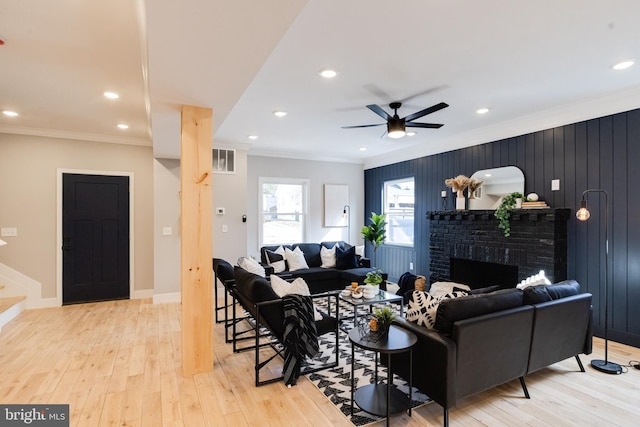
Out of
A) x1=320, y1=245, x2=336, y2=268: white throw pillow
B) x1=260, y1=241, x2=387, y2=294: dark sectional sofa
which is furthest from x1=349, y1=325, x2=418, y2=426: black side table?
x1=320, y1=245, x2=336, y2=268: white throw pillow

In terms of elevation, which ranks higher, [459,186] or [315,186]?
[315,186]

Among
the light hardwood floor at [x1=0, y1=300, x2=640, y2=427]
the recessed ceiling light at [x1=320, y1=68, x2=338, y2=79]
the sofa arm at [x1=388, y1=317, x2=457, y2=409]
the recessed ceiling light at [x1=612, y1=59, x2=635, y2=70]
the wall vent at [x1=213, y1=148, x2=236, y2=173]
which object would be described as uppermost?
the recessed ceiling light at [x1=612, y1=59, x2=635, y2=70]

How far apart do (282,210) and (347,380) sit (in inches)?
177

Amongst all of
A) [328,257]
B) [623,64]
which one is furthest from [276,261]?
[623,64]

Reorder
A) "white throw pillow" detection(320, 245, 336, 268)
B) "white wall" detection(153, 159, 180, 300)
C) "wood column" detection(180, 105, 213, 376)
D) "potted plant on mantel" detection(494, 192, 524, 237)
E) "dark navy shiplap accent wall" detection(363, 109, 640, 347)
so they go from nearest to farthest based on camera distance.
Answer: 1. "wood column" detection(180, 105, 213, 376)
2. "dark navy shiplap accent wall" detection(363, 109, 640, 347)
3. "potted plant on mantel" detection(494, 192, 524, 237)
4. "white wall" detection(153, 159, 180, 300)
5. "white throw pillow" detection(320, 245, 336, 268)

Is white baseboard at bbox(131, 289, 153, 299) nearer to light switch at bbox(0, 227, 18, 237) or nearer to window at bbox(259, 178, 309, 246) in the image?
light switch at bbox(0, 227, 18, 237)

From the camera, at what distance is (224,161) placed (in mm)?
5891

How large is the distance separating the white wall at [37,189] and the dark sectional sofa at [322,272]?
10.3 feet

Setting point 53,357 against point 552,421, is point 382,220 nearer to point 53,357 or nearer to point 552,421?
point 552,421

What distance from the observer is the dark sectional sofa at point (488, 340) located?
2.17 metres

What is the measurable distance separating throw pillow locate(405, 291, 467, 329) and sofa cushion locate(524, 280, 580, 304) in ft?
2.12

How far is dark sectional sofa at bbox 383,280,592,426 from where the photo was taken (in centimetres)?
217

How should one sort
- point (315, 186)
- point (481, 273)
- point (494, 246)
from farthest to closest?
point (315, 186), point (481, 273), point (494, 246)

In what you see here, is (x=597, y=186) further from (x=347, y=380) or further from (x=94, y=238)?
(x=94, y=238)
